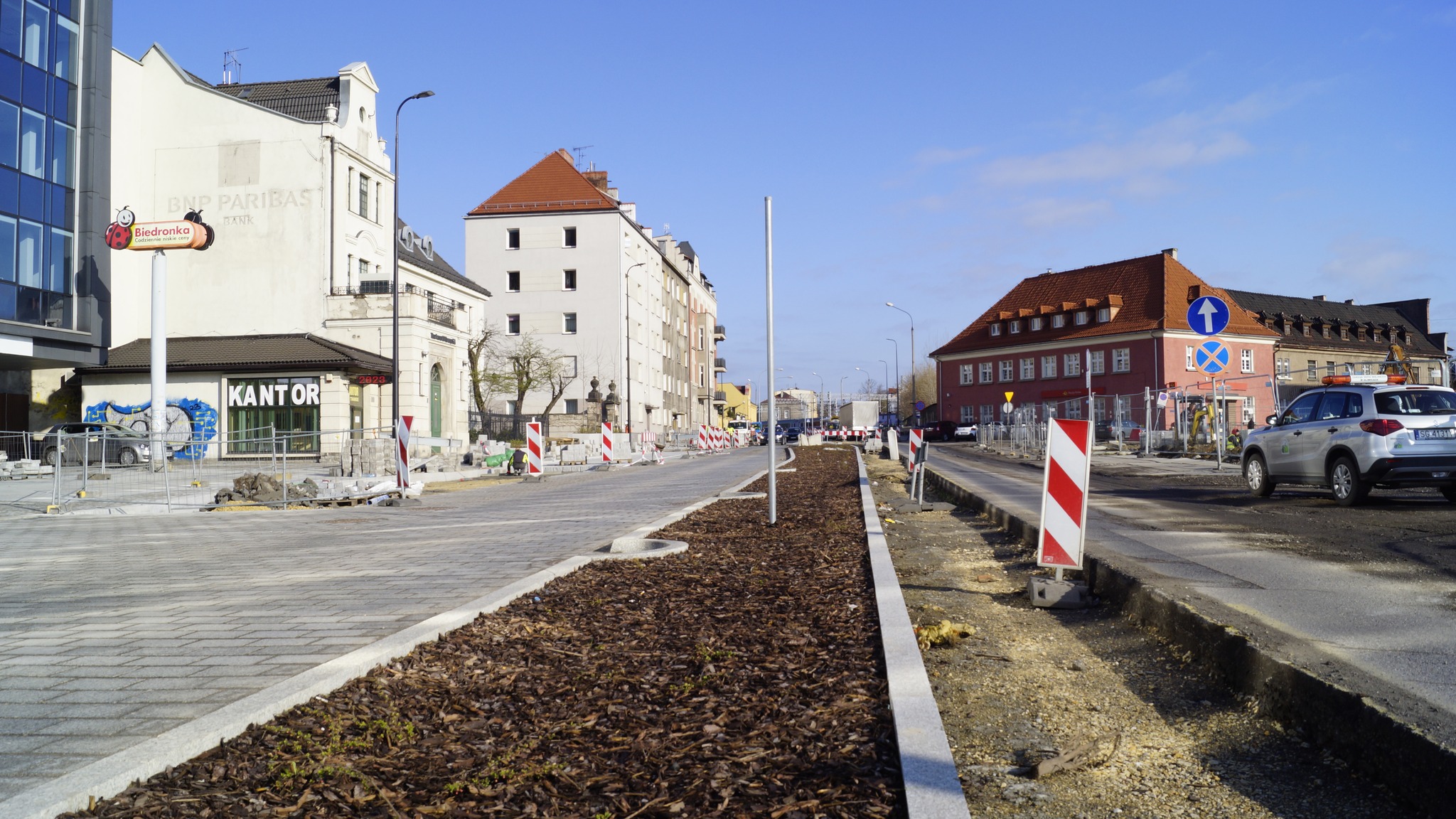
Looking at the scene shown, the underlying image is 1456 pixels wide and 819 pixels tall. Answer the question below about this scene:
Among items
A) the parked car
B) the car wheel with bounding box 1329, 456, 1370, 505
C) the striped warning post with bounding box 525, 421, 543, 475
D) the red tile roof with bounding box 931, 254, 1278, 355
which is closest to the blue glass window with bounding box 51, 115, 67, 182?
the parked car

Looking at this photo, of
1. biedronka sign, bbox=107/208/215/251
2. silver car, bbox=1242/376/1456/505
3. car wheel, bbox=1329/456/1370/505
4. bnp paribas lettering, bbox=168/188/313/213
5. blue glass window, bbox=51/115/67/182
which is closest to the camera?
silver car, bbox=1242/376/1456/505

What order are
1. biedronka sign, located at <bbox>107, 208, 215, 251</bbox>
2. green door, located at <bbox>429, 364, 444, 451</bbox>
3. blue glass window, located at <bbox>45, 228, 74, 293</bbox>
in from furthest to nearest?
1. green door, located at <bbox>429, 364, 444, 451</bbox>
2. blue glass window, located at <bbox>45, 228, 74, 293</bbox>
3. biedronka sign, located at <bbox>107, 208, 215, 251</bbox>

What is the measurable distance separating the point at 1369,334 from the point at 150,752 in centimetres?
9789

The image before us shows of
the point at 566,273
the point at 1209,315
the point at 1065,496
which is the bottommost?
the point at 1065,496

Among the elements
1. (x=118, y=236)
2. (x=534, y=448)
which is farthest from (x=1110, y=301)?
(x=118, y=236)

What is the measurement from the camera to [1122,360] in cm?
6425

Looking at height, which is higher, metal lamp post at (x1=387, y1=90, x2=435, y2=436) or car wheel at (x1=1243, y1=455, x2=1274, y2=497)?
metal lamp post at (x1=387, y1=90, x2=435, y2=436)

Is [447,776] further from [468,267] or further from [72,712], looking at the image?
[468,267]

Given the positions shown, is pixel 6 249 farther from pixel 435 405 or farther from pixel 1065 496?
Result: pixel 1065 496

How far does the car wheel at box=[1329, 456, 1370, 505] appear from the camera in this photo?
12.3m

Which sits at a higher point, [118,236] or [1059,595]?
[118,236]

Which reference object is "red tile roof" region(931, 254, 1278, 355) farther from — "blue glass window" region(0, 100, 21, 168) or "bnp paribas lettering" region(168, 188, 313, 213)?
"blue glass window" region(0, 100, 21, 168)

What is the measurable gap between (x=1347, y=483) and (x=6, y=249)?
118 ft

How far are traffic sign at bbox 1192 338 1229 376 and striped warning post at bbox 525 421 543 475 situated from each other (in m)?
15.6
